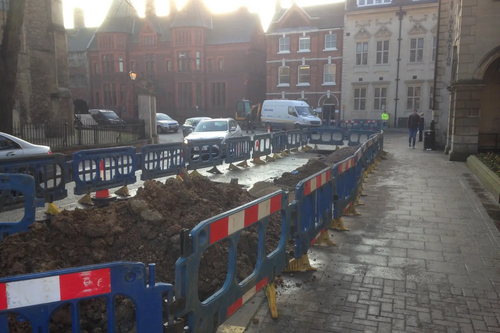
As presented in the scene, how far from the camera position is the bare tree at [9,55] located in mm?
14543

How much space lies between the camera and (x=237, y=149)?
49.9ft

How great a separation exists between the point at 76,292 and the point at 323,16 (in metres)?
49.9

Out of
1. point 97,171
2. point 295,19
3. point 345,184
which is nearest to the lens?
point 345,184

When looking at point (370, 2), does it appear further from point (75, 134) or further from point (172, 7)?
point (75, 134)

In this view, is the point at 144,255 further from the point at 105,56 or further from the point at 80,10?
the point at 80,10

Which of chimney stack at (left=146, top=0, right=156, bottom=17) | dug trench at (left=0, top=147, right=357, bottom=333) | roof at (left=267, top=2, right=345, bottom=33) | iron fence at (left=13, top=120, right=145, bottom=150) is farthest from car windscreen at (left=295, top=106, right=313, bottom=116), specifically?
dug trench at (left=0, top=147, right=357, bottom=333)

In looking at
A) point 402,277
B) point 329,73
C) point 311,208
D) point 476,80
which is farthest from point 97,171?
point 329,73

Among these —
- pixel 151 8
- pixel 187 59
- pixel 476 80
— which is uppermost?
pixel 187 59

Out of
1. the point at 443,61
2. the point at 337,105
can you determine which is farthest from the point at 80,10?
the point at 443,61

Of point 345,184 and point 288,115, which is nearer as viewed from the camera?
point 345,184

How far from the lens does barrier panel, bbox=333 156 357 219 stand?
278 inches

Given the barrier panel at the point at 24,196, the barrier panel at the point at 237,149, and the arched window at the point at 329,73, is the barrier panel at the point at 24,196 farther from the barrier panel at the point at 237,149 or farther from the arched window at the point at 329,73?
the arched window at the point at 329,73

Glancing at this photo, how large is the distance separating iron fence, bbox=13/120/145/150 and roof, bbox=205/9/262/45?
34.2 metres

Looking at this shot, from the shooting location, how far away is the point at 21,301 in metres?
2.22
